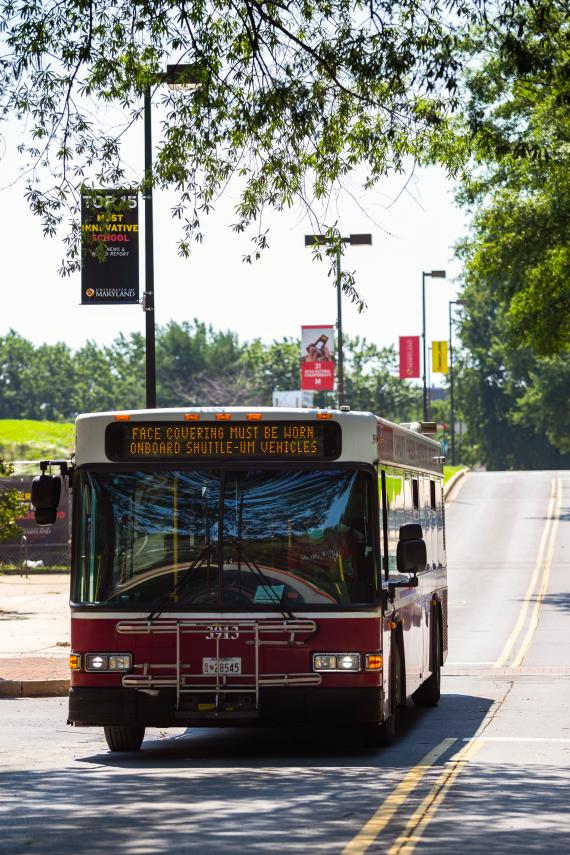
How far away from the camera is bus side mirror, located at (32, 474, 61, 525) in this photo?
12430 mm

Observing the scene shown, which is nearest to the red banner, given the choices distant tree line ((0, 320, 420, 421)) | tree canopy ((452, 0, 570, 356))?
tree canopy ((452, 0, 570, 356))

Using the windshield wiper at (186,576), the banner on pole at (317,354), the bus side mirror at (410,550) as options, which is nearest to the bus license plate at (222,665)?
the windshield wiper at (186,576)

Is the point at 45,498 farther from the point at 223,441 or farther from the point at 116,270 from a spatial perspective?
the point at 116,270

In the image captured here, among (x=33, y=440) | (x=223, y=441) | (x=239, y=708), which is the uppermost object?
(x=33, y=440)

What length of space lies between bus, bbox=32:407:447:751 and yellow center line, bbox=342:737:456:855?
583 mm

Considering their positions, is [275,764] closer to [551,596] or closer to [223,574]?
[223,574]

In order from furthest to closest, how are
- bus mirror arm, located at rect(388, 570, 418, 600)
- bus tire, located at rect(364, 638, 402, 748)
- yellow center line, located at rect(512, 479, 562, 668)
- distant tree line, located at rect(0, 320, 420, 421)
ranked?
1. distant tree line, located at rect(0, 320, 420, 421)
2. yellow center line, located at rect(512, 479, 562, 668)
3. bus tire, located at rect(364, 638, 402, 748)
4. bus mirror arm, located at rect(388, 570, 418, 600)

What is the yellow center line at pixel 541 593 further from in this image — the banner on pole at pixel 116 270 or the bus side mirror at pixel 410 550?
the bus side mirror at pixel 410 550

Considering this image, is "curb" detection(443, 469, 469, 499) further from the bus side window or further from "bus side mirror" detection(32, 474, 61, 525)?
"bus side mirror" detection(32, 474, 61, 525)

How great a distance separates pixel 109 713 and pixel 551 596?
2462 centimetres

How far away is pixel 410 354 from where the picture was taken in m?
67.9

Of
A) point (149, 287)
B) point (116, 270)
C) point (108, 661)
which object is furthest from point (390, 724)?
point (149, 287)

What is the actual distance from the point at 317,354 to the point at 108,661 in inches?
1343

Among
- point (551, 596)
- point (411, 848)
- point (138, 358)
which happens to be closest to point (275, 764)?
point (411, 848)
